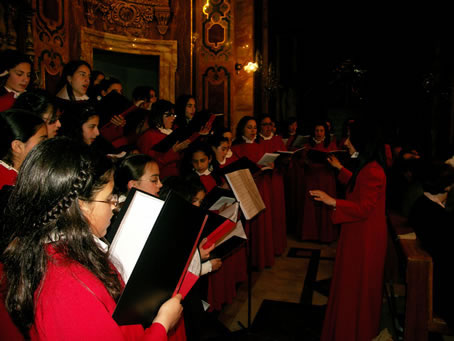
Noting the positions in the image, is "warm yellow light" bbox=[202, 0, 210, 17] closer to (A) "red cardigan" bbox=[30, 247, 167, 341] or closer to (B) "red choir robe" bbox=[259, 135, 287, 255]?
(B) "red choir robe" bbox=[259, 135, 287, 255]

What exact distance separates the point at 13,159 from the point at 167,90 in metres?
6.25

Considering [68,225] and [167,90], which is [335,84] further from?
[68,225]

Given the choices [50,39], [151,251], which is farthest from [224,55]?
[151,251]

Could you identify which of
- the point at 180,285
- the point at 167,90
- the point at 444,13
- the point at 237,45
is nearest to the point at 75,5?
the point at 167,90

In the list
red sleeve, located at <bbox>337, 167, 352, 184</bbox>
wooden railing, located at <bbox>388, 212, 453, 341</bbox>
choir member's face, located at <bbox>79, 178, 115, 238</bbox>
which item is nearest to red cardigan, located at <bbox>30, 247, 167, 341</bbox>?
choir member's face, located at <bbox>79, 178, 115, 238</bbox>

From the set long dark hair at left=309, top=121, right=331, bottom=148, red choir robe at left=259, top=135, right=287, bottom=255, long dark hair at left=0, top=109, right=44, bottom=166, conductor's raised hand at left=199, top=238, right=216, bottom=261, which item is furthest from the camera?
long dark hair at left=309, top=121, right=331, bottom=148

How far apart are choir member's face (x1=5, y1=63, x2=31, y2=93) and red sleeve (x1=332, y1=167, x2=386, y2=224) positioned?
2.85 meters

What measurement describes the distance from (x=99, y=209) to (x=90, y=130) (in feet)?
7.29

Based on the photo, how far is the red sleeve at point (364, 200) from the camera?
2697mm

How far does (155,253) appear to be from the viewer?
1083 mm

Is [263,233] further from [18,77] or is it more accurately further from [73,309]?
[73,309]

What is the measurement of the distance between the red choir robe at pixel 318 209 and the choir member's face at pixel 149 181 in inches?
162

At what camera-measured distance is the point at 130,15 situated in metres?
7.62

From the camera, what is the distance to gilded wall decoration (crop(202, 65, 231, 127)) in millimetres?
8562
